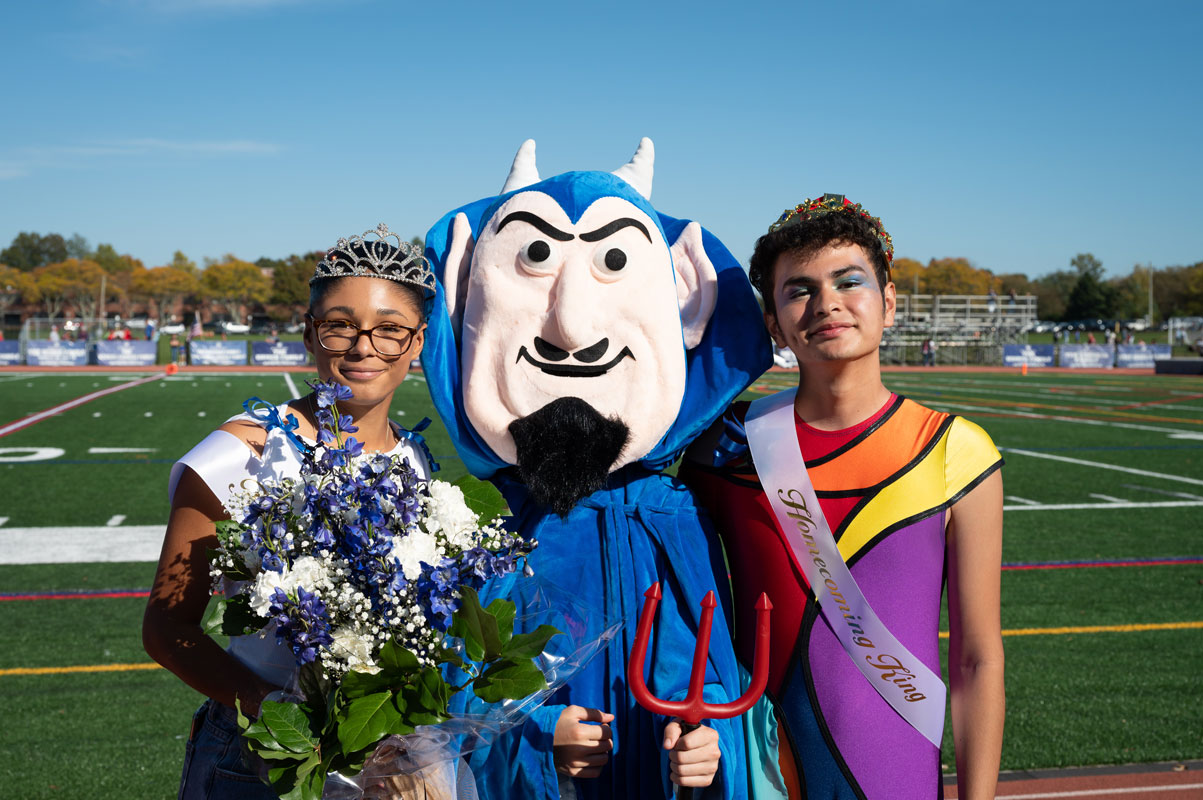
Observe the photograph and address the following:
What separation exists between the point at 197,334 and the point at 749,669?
6527 cm

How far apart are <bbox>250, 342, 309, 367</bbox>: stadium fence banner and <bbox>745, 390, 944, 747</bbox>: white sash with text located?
36981mm

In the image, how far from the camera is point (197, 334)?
202 feet

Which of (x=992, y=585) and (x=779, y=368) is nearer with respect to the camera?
(x=992, y=585)

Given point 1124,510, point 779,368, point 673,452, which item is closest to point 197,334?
point 779,368

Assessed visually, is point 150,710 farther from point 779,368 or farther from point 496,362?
point 779,368

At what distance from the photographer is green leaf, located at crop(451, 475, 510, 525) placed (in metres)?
1.92

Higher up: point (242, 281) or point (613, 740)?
point (242, 281)

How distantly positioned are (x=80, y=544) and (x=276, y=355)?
31242 mm

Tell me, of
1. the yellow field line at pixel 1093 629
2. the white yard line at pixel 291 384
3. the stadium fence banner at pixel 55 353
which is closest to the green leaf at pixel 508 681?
the yellow field line at pixel 1093 629

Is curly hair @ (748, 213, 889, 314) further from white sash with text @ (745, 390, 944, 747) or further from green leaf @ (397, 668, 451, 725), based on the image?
green leaf @ (397, 668, 451, 725)

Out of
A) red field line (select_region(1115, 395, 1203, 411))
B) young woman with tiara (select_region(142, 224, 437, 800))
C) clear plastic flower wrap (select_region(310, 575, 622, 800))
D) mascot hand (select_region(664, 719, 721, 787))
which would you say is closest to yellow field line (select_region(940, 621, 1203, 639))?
mascot hand (select_region(664, 719, 721, 787))

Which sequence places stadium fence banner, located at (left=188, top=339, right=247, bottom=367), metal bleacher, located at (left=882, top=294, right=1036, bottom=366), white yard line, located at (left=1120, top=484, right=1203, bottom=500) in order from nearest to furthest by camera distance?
white yard line, located at (left=1120, top=484, right=1203, bottom=500) < stadium fence banner, located at (left=188, top=339, right=247, bottom=367) < metal bleacher, located at (left=882, top=294, right=1036, bottom=366)

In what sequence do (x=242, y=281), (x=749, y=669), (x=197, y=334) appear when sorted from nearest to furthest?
(x=749, y=669) → (x=197, y=334) → (x=242, y=281)

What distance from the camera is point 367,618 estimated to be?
5.25ft
